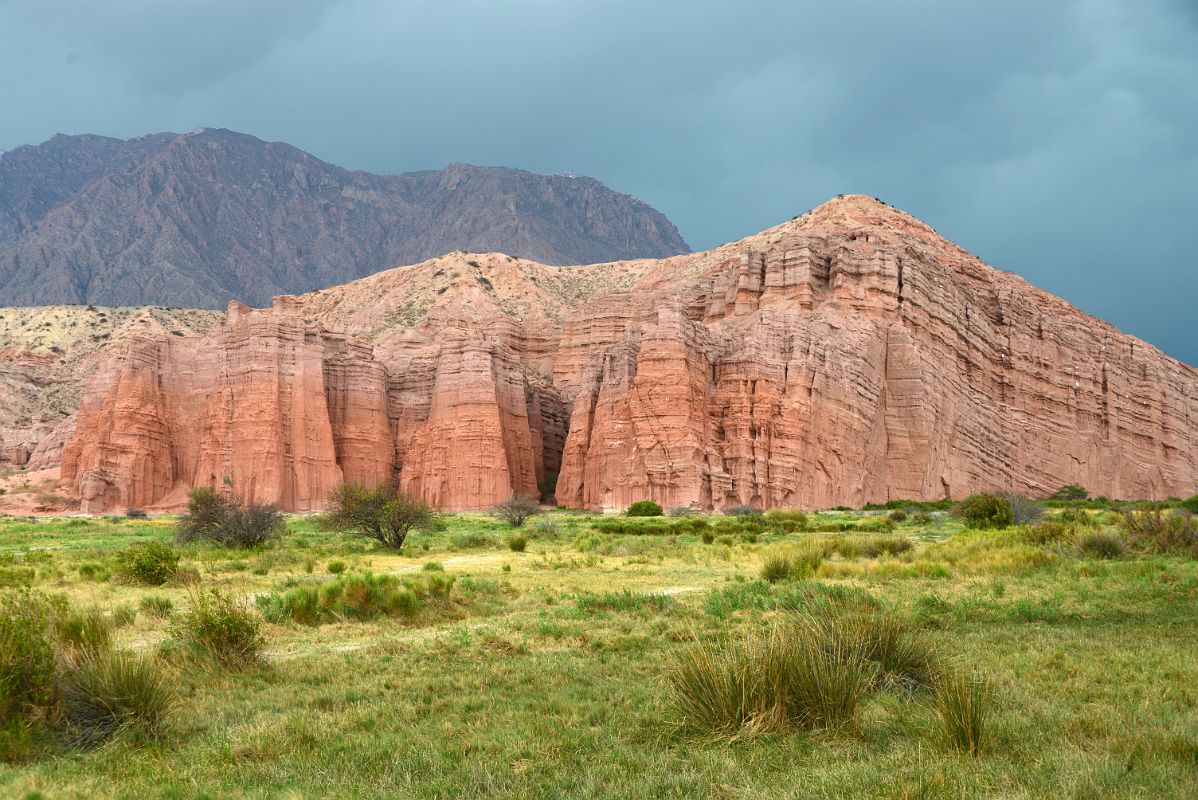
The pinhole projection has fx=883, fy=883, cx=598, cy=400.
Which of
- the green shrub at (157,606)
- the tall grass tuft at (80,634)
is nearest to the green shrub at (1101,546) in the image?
the green shrub at (157,606)

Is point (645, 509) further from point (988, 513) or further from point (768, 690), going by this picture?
point (768, 690)

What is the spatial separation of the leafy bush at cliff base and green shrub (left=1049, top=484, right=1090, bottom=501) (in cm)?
6293

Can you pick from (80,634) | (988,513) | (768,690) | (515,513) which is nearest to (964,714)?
(768,690)

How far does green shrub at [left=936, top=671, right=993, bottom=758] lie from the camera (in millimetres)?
6566

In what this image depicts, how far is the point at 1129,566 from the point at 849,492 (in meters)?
48.3

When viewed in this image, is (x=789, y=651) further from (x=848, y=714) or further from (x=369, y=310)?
(x=369, y=310)

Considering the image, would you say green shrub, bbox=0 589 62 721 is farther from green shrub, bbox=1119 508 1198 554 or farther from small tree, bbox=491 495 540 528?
small tree, bbox=491 495 540 528

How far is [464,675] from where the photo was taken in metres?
10.0

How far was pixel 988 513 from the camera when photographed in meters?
38.5

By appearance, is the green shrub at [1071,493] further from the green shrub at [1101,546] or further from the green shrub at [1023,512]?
Answer: the green shrub at [1101,546]

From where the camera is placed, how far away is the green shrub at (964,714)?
6.57 m

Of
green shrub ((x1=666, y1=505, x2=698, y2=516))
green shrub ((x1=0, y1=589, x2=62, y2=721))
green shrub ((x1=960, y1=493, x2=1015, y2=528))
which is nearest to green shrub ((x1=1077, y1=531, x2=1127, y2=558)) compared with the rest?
green shrub ((x1=960, y1=493, x2=1015, y2=528))

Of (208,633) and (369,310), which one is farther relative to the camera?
(369,310)

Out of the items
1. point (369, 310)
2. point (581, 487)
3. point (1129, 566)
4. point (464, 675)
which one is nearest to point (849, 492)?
point (581, 487)
